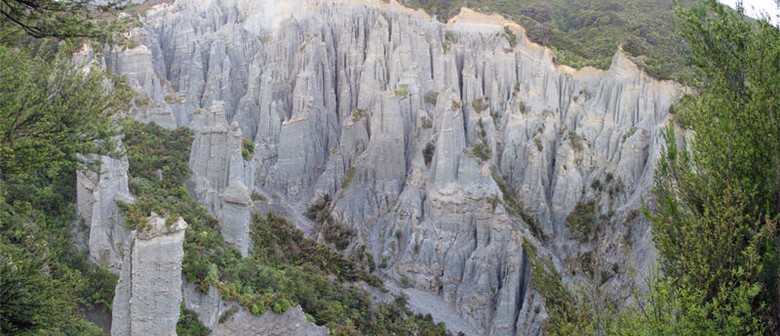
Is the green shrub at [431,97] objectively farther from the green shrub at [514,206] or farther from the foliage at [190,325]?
→ the foliage at [190,325]

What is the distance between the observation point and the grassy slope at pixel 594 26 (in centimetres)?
3109

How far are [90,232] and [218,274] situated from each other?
9.36 feet

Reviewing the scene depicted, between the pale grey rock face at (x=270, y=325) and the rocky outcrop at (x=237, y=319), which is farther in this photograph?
the pale grey rock face at (x=270, y=325)

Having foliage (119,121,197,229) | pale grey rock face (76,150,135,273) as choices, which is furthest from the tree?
pale grey rock face (76,150,135,273)

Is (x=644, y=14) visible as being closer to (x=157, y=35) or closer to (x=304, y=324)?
(x=157, y=35)

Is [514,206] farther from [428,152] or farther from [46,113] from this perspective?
[46,113]

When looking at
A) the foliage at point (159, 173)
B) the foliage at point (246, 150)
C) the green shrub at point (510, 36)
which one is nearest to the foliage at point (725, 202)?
the foliage at point (159, 173)

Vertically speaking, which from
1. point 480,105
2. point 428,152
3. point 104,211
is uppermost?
point 480,105

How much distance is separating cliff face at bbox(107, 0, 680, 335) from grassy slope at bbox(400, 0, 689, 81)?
3.87ft

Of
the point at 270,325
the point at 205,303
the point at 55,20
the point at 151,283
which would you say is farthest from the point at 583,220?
the point at 55,20

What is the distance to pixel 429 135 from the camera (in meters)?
31.2

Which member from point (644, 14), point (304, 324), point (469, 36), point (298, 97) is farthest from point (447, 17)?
point (304, 324)

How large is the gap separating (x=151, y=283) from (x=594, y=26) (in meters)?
37.3

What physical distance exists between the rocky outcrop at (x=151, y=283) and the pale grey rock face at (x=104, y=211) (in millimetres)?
2113
